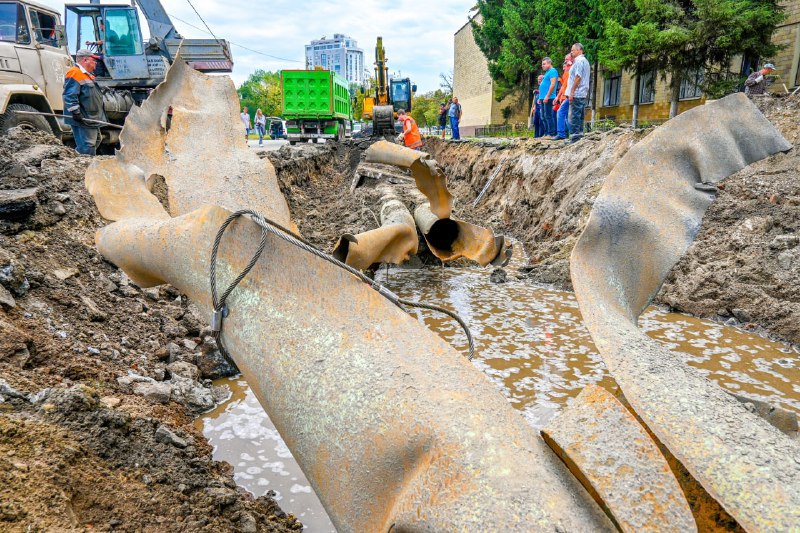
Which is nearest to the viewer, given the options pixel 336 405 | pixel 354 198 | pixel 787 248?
pixel 336 405

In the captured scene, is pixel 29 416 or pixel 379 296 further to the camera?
pixel 29 416

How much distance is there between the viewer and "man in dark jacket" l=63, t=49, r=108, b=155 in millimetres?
7188

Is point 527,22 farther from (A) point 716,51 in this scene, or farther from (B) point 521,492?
(B) point 521,492

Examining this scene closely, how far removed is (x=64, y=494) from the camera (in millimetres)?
1469

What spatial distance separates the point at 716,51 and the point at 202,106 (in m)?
15.6

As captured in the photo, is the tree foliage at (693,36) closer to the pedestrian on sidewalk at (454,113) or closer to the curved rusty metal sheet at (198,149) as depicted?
the pedestrian on sidewalk at (454,113)

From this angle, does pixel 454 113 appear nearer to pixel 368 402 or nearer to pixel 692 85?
pixel 692 85

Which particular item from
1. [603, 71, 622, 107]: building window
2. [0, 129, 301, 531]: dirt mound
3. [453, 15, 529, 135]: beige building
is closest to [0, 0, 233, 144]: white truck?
[0, 129, 301, 531]: dirt mound

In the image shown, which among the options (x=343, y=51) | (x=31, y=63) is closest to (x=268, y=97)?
(x=31, y=63)

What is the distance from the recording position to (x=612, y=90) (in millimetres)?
21953

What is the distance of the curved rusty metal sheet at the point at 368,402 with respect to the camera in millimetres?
1000

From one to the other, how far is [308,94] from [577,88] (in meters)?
12.7

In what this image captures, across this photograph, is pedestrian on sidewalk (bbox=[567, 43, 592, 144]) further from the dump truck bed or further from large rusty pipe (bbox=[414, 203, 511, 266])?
the dump truck bed

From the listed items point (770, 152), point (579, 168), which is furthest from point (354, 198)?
point (770, 152)
